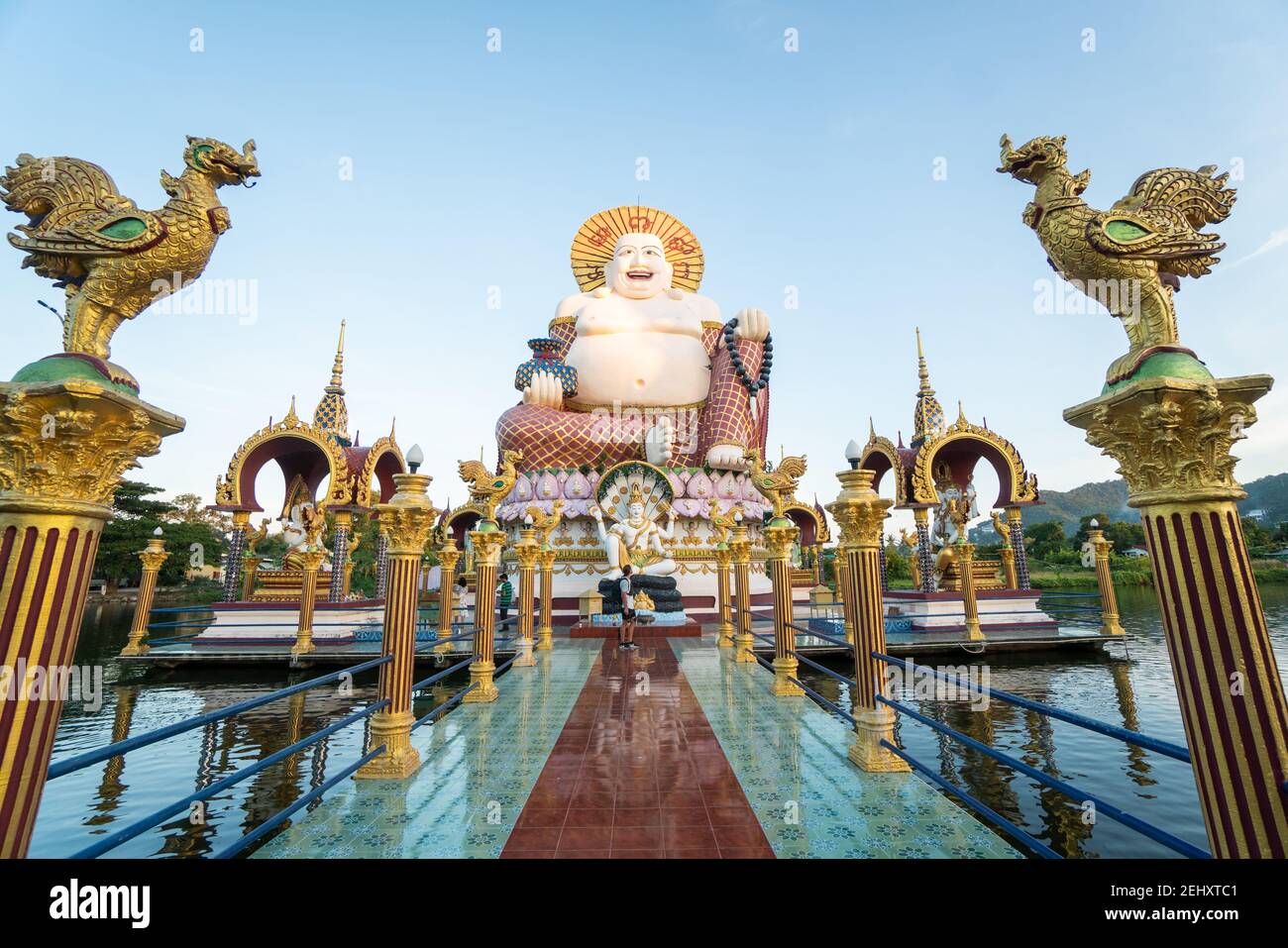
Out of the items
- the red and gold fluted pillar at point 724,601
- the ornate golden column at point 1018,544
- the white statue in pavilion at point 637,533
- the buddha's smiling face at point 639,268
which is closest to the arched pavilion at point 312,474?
the white statue in pavilion at point 637,533

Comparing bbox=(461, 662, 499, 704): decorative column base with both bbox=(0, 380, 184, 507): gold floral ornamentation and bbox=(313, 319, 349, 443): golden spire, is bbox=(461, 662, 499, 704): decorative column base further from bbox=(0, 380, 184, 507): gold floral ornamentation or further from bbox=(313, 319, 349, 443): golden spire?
bbox=(313, 319, 349, 443): golden spire

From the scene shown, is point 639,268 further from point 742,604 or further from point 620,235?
point 742,604

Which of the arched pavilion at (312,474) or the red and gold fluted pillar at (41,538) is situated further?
the arched pavilion at (312,474)

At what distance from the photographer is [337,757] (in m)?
6.40

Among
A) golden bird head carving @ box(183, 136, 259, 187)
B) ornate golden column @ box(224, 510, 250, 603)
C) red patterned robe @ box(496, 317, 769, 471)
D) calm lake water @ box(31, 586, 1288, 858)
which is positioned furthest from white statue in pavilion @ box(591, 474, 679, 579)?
golden bird head carving @ box(183, 136, 259, 187)

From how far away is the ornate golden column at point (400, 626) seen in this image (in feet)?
14.7

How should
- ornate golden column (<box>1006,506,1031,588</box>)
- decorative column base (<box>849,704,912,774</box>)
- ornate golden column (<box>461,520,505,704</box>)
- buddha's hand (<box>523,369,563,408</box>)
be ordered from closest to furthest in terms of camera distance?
1. decorative column base (<box>849,704,912,774</box>)
2. ornate golden column (<box>461,520,505,704</box>)
3. ornate golden column (<box>1006,506,1031,588</box>)
4. buddha's hand (<box>523,369,563,408</box>)

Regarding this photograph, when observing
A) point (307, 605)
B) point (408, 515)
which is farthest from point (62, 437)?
point (307, 605)

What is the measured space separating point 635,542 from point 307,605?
755 centimetres

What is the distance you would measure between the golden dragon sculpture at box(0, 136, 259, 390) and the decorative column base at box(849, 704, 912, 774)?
505cm

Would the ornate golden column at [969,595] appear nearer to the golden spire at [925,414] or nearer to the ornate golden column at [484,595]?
the golden spire at [925,414]

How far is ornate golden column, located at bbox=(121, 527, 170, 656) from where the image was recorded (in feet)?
37.9

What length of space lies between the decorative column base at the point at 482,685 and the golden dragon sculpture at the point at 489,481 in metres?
2.20
